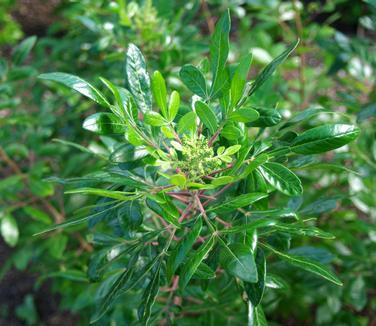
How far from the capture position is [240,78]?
2.94 feet

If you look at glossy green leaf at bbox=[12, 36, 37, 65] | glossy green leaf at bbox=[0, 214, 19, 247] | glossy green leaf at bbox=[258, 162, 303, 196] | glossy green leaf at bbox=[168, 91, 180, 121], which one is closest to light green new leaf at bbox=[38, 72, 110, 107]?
glossy green leaf at bbox=[168, 91, 180, 121]

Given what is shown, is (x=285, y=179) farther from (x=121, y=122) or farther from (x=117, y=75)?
(x=117, y=75)

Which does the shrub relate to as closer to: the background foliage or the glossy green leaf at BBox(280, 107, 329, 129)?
the glossy green leaf at BBox(280, 107, 329, 129)

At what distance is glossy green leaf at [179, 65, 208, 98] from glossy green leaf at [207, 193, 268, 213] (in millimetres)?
227

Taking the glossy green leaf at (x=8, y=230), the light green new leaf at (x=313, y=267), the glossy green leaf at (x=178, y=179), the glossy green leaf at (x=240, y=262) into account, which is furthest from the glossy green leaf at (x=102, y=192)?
the glossy green leaf at (x=8, y=230)

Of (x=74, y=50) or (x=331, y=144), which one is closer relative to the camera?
(x=331, y=144)

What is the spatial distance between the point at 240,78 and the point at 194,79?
0.40ft

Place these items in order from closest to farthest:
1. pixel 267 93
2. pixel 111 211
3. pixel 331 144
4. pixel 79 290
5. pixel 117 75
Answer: pixel 331 144 < pixel 111 211 < pixel 267 93 < pixel 117 75 < pixel 79 290

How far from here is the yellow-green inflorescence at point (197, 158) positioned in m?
0.94

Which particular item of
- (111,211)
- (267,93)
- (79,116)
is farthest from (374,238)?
(79,116)

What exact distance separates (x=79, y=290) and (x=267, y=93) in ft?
4.25

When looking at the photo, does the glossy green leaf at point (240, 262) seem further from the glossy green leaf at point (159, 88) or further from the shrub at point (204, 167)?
the glossy green leaf at point (159, 88)

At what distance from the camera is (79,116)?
→ 2260 millimetres

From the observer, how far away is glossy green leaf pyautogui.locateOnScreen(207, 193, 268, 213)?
0.90 meters
